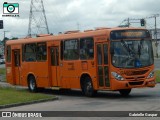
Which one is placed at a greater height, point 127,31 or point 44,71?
point 127,31

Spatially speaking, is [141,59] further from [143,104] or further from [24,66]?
[24,66]

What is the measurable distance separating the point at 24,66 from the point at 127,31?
8412 millimetres

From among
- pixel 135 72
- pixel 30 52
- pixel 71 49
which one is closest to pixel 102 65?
pixel 135 72

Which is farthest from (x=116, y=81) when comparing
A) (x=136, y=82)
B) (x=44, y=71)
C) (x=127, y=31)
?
(x=44, y=71)

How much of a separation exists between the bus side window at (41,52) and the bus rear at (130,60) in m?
5.67

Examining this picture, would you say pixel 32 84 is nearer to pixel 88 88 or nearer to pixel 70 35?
pixel 70 35

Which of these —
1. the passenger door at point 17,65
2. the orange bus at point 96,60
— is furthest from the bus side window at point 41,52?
the passenger door at point 17,65

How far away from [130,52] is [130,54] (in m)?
0.09

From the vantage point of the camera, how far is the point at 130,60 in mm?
20844

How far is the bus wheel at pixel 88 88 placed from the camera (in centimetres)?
2197

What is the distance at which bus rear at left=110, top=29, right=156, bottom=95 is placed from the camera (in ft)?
67.5

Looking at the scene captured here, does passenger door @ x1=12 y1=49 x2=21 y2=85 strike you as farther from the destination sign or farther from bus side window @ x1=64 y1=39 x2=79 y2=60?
the destination sign

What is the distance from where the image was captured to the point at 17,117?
48.8 ft

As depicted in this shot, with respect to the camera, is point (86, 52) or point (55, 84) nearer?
point (86, 52)
